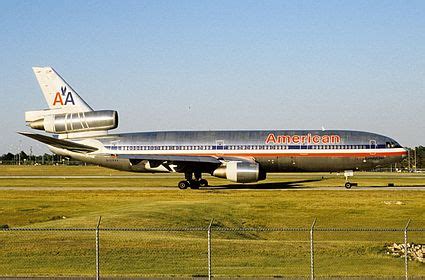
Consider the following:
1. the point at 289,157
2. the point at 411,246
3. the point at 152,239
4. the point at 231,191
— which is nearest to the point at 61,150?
the point at 231,191

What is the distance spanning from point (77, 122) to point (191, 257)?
35295mm

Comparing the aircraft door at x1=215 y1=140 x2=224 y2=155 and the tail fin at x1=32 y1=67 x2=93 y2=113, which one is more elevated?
the tail fin at x1=32 y1=67 x2=93 y2=113

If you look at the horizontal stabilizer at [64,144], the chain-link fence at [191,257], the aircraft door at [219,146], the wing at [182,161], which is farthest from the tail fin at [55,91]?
the chain-link fence at [191,257]

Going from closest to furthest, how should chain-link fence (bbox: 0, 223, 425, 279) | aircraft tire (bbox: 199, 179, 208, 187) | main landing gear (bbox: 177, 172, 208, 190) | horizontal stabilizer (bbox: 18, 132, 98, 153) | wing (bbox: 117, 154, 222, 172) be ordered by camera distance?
chain-link fence (bbox: 0, 223, 425, 279) < wing (bbox: 117, 154, 222, 172) < horizontal stabilizer (bbox: 18, 132, 98, 153) < main landing gear (bbox: 177, 172, 208, 190) < aircraft tire (bbox: 199, 179, 208, 187)

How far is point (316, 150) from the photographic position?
51531mm

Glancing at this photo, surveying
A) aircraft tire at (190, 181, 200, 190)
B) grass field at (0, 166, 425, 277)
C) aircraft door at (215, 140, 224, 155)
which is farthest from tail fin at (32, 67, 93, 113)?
aircraft door at (215, 140, 224, 155)

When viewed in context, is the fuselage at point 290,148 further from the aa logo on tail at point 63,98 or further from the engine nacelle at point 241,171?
the aa logo on tail at point 63,98

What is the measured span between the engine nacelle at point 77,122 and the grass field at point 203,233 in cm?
686

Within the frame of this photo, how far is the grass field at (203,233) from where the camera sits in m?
20.5

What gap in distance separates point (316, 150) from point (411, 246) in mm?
25316

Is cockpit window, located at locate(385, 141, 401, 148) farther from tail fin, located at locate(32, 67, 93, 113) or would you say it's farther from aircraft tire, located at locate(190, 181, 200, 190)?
tail fin, located at locate(32, 67, 93, 113)

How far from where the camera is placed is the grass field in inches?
806

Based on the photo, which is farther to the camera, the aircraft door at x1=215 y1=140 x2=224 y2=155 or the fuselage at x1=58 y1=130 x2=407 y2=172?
the aircraft door at x1=215 y1=140 x2=224 y2=155

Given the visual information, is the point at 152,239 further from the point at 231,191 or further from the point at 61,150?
the point at 61,150
